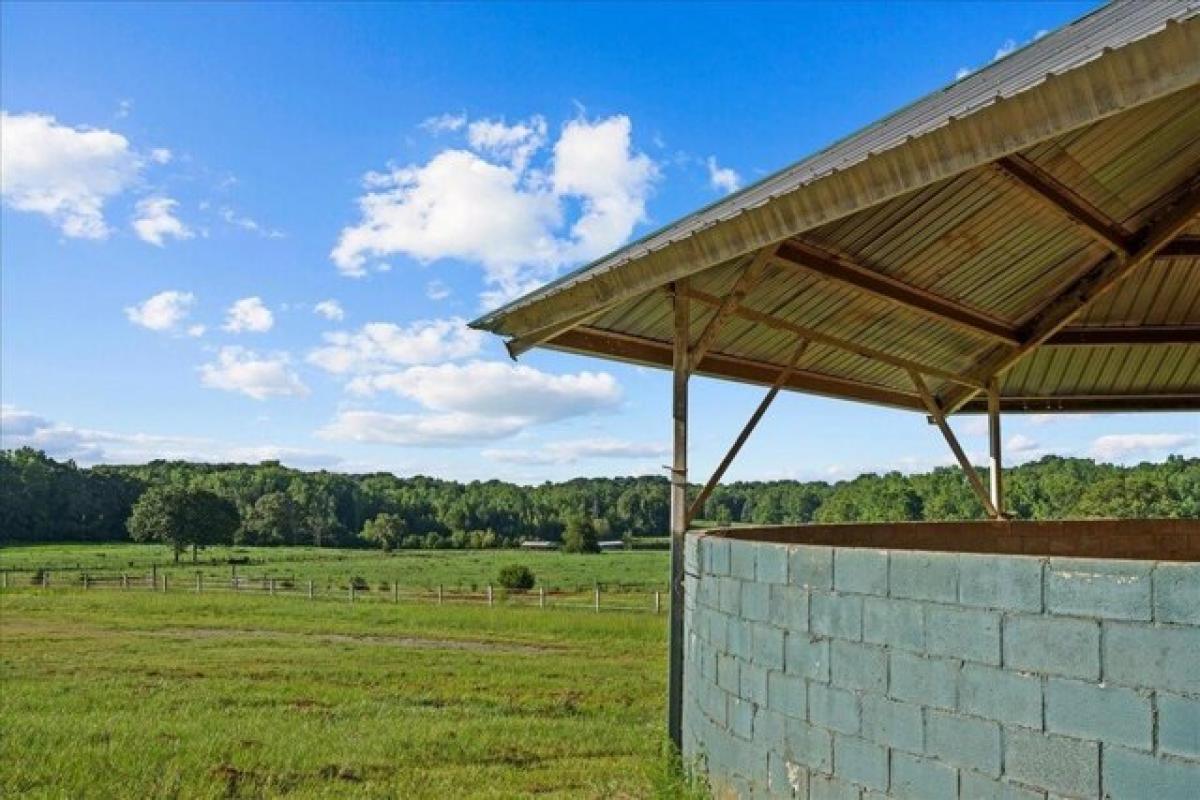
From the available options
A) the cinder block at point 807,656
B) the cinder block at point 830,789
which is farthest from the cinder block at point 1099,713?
the cinder block at point 807,656

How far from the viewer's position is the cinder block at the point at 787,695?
16.7ft

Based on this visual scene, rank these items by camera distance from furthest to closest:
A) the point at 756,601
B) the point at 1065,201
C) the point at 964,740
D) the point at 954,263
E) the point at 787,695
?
the point at 954,263 → the point at 1065,201 → the point at 756,601 → the point at 787,695 → the point at 964,740

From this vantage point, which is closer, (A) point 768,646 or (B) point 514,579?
(A) point 768,646

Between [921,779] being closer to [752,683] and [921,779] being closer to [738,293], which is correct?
[752,683]

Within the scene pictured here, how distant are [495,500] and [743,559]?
11292cm

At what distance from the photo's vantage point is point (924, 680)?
4219mm

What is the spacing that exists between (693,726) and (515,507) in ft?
358

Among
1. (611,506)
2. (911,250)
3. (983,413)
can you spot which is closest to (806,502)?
(611,506)

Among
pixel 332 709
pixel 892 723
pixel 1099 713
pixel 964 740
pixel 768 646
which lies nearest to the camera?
pixel 1099 713

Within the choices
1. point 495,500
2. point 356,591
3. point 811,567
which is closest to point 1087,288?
point 811,567

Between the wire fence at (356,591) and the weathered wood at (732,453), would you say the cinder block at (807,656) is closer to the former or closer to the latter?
the weathered wood at (732,453)

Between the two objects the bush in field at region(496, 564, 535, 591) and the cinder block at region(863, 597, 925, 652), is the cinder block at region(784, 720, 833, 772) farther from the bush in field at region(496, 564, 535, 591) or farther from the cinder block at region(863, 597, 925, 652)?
the bush in field at region(496, 564, 535, 591)

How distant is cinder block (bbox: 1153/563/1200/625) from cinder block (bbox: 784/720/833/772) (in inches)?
76.9

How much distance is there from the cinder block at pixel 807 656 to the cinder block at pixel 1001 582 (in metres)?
1.04
